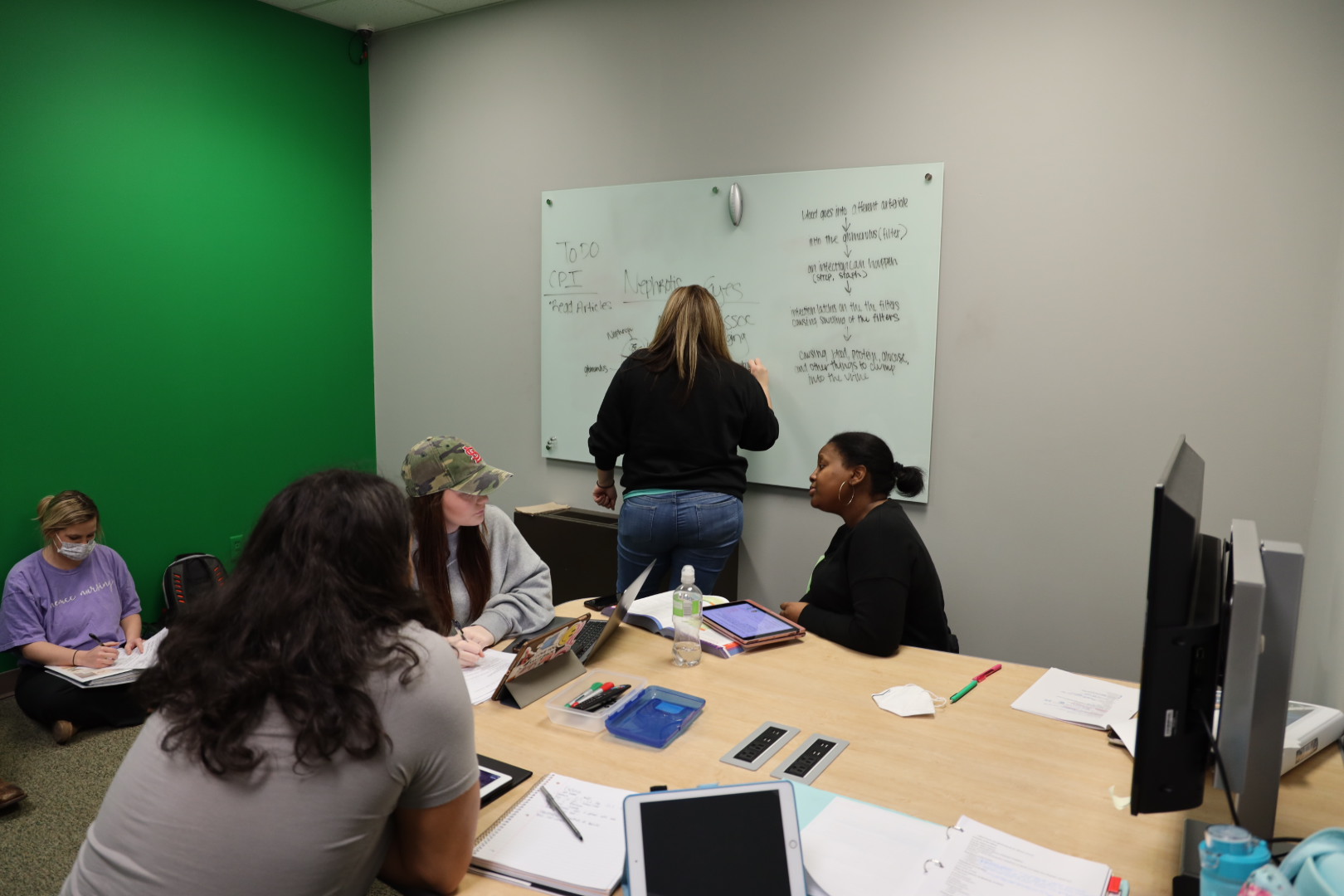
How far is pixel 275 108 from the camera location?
3934 millimetres

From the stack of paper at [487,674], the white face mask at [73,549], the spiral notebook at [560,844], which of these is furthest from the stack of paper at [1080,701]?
the white face mask at [73,549]

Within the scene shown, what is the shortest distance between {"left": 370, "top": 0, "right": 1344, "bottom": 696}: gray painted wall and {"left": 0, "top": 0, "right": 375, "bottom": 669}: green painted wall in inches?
45.9

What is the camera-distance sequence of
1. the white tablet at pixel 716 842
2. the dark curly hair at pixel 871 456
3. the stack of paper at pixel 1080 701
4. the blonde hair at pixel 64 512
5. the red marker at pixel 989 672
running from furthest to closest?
the blonde hair at pixel 64 512 → the dark curly hair at pixel 871 456 → the red marker at pixel 989 672 → the stack of paper at pixel 1080 701 → the white tablet at pixel 716 842

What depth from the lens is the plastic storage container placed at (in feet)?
5.27

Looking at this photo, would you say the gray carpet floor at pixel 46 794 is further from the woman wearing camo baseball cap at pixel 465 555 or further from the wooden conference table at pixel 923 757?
the wooden conference table at pixel 923 757

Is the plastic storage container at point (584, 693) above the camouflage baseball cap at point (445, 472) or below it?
below

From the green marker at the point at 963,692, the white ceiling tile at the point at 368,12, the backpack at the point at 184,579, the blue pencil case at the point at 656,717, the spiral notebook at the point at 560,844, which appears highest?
the white ceiling tile at the point at 368,12

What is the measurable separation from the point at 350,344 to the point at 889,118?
A: 280cm

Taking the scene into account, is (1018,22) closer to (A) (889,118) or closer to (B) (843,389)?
(A) (889,118)

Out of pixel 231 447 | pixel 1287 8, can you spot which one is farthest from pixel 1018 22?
pixel 231 447

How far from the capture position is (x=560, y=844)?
4.06 feet

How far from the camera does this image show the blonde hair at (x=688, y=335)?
9.46 feet

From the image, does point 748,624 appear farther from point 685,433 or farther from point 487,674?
point 685,433

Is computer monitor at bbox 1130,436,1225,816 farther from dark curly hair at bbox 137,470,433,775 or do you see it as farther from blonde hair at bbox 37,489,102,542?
blonde hair at bbox 37,489,102,542
